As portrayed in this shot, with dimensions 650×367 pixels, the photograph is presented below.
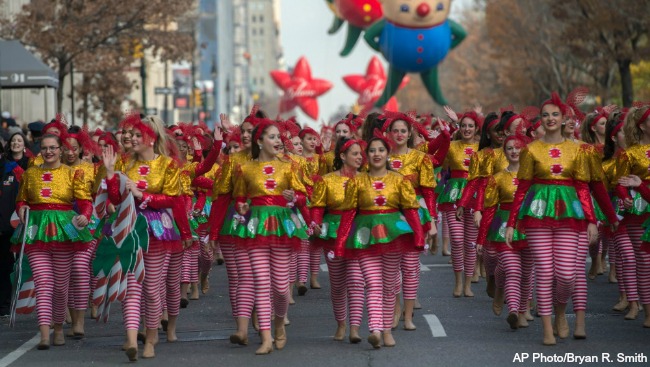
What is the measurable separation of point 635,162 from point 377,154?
2.51 metres

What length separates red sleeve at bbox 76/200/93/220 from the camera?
12.9 meters

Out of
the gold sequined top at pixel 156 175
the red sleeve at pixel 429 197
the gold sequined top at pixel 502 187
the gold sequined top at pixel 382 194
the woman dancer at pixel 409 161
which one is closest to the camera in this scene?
the gold sequined top at pixel 382 194

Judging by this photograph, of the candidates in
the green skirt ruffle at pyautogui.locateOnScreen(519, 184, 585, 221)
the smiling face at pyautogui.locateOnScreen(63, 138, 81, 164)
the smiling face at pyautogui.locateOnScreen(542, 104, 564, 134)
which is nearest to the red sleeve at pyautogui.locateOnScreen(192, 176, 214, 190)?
the smiling face at pyautogui.locateOnScreen(63, 138, 81, 164)

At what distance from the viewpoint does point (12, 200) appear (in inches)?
618

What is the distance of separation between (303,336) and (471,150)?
5.08 metres

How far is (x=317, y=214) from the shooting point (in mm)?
12414

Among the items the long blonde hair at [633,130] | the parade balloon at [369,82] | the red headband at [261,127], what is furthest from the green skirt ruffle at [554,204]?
the parade balloon at [369,82]

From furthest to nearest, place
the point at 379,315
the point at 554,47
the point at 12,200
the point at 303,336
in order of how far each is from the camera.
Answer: the point at 554,47 → the point at 12,200 → the point at 303,336 → the point at 379,315

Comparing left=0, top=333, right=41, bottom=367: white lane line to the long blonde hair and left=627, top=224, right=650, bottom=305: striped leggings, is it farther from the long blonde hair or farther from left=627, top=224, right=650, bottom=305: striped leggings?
the long blonde hair

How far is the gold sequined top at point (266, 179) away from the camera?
39.8 ft

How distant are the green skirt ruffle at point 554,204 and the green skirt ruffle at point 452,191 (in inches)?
208

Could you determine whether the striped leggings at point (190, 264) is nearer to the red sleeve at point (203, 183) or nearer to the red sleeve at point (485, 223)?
the red sleeve at point (203, 183)

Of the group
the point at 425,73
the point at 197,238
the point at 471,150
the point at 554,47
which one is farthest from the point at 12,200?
the point at 554,47

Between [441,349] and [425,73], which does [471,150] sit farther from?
[425,73]
